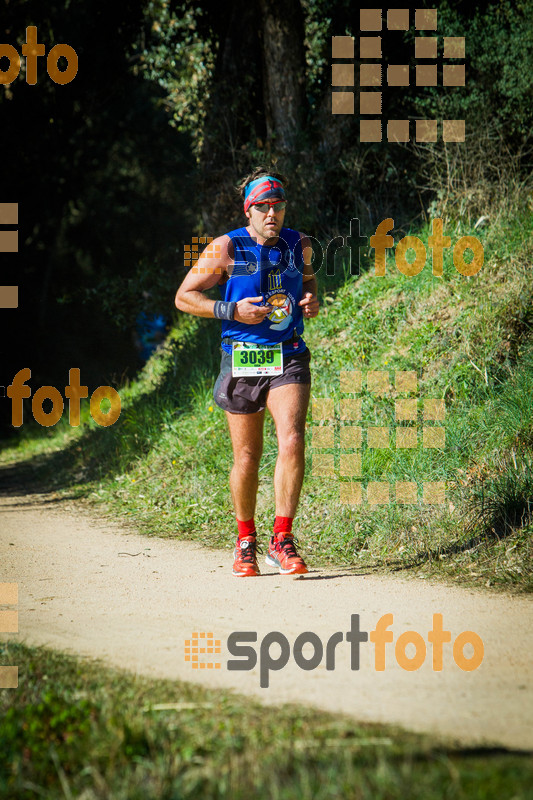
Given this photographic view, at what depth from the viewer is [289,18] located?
1110cm

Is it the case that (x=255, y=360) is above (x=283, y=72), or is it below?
below

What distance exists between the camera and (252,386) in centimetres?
531

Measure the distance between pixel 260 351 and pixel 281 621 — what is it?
5.91 ft

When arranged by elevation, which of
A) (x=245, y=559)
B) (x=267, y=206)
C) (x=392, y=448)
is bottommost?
(x=245, y=559)

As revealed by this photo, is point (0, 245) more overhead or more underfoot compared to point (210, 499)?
more overhead

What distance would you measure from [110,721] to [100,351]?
744 inches

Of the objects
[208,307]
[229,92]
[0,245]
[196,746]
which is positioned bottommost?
[196,746]

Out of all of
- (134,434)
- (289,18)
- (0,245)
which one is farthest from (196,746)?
(0,245)

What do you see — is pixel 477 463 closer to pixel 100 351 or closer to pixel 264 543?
pixel 264 543

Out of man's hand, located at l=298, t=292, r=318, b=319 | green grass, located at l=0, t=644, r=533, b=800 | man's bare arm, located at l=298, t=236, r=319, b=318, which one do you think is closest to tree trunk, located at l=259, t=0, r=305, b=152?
man's bare arm, located at l=298, t=236, r=319, b=318

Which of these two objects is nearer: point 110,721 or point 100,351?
point 110,721

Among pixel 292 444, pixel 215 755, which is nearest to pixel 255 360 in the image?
pixel 292 444

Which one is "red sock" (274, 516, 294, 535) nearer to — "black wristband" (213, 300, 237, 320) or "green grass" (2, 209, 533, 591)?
"green grass" (2, 209, 533, 591)

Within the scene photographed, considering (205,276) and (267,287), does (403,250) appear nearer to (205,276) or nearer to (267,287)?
(267,287)
